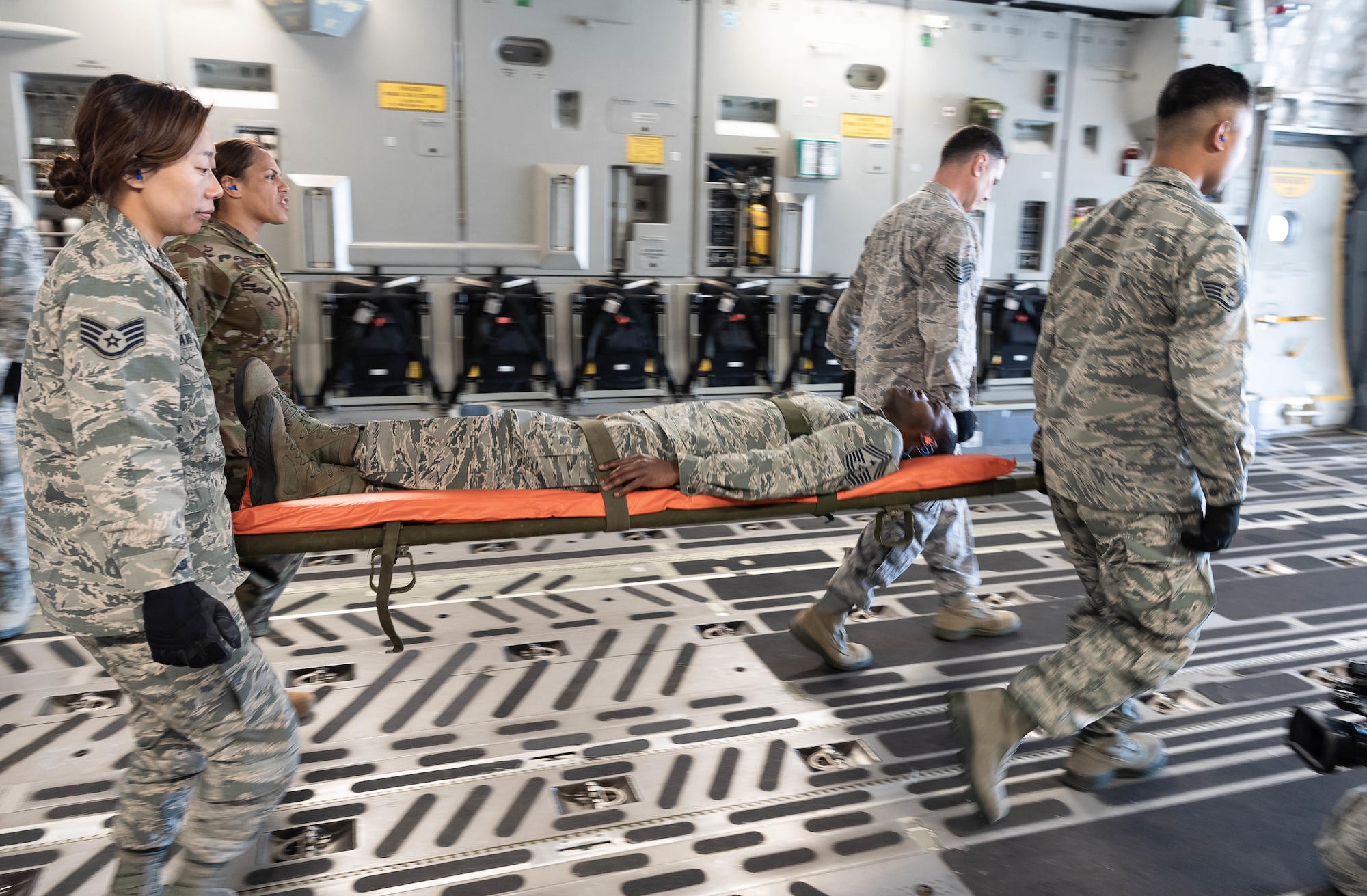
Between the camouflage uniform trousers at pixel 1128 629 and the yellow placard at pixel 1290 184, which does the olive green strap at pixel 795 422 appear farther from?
the yellow placard at pixel 1290 184

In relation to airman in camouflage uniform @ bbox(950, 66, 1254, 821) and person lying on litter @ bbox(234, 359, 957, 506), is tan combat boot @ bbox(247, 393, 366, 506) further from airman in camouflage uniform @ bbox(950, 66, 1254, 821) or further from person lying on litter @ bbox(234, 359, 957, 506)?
airman in camouflage uniform @ bbox(950, 66, 1254, 821)

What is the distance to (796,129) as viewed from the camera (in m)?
5.15

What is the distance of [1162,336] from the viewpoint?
204 centimetres

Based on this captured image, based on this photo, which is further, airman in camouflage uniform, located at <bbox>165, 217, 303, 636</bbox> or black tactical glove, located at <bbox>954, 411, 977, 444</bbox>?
black tactical glove, located at <bbox>954, 411, 977, 444</bbox>

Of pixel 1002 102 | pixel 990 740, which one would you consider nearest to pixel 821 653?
pixel 990 740

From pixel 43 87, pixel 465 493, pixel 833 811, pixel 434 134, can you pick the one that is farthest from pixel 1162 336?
pixel 43 87

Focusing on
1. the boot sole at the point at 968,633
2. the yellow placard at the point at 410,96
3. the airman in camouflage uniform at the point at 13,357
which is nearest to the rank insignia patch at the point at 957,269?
the boot sole at the point at 968,633

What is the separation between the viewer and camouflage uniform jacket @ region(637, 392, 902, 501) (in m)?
2.40

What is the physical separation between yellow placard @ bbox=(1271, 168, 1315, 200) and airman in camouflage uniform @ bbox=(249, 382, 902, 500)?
5.56 m

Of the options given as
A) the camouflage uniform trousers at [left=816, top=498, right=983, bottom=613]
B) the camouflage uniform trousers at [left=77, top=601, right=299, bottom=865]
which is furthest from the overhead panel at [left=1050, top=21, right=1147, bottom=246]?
the camouflage uniform trousers at [left=77, top=601, right=299, bottom=865]

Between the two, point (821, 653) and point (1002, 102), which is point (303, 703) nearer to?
point (821, 653)

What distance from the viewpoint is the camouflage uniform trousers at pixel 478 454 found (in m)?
2.44

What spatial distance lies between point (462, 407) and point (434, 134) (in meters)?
1.37

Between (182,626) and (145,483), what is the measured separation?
236mm
